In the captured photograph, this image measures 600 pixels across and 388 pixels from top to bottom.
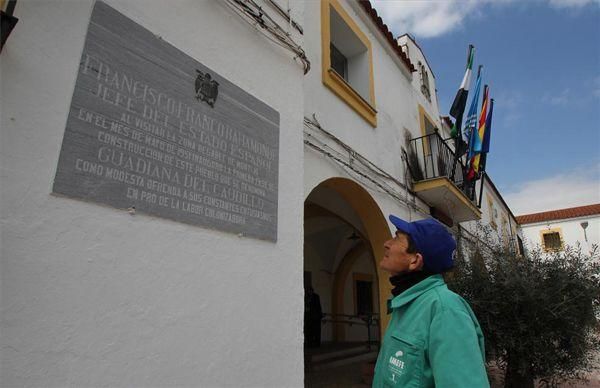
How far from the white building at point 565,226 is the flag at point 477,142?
62.3ft

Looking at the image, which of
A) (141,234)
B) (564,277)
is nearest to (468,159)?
(564,277)

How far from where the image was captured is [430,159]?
26.5ft

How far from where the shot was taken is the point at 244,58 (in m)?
3.04

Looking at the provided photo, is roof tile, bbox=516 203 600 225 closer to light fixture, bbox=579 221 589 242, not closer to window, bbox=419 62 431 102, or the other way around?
light fixture, bbox=579 221 589 242

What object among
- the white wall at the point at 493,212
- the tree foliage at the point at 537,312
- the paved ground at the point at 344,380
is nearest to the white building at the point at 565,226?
the white wall at the point at 493,212

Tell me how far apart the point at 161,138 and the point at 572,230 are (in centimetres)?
3172

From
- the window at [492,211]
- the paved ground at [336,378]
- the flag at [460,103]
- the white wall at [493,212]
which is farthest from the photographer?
the window at [492,211]

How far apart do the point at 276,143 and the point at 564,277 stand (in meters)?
5.15

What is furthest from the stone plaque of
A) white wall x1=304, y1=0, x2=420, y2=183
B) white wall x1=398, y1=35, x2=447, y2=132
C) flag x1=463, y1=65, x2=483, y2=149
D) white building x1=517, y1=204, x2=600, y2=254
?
white building x1=517, y1=204, x2=600, y2=254

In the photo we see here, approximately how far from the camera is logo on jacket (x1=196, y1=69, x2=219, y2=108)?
2568 millimetres

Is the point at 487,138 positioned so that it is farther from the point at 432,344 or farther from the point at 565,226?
the point at 565,226

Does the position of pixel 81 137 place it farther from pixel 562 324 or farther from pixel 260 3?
pixel 562 324

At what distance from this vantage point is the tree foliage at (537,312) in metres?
5.47

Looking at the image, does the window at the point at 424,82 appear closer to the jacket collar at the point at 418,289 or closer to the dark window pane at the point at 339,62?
the dark window pane at the point at 339,62
